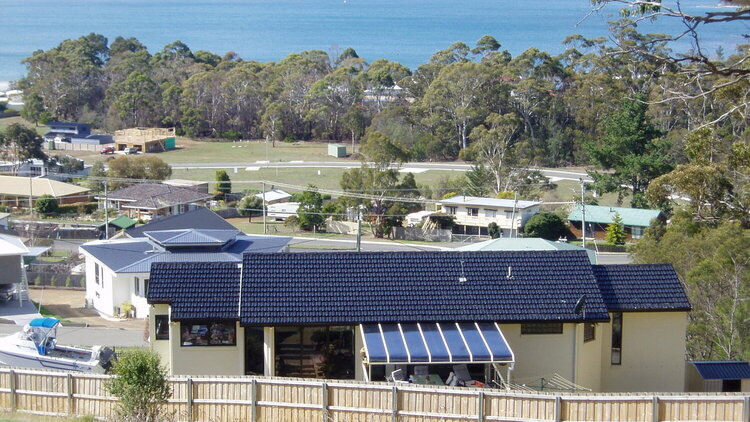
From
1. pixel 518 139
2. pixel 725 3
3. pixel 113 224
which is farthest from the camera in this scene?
pixel 518 139

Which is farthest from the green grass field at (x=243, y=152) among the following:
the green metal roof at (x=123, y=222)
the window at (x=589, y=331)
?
the window at (x=589, y=331)

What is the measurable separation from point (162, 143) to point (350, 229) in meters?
34.8

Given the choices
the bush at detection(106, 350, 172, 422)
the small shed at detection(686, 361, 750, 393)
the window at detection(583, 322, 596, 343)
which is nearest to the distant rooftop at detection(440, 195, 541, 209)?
the small shed at detection(686, 361, 750, 393)

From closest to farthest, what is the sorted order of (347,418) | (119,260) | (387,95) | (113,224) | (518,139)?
(347,418) → (119,260) → (113,224) → (518,139) → (387,95)

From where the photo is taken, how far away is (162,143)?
263 ft

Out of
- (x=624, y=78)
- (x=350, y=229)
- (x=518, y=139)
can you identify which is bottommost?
(x=350, y=229)

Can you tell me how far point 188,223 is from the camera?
3619 centimetres

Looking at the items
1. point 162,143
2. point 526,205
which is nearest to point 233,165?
point 162,143

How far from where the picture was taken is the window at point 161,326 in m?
16.5

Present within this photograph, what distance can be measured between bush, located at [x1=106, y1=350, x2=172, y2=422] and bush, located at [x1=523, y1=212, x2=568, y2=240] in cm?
3612

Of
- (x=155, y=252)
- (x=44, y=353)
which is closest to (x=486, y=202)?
(x=155, y=252)

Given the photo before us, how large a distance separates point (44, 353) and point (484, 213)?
33502 mm

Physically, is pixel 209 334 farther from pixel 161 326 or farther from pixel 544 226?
pixel 544 226

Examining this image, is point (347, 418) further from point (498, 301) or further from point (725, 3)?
point (725, 3)
